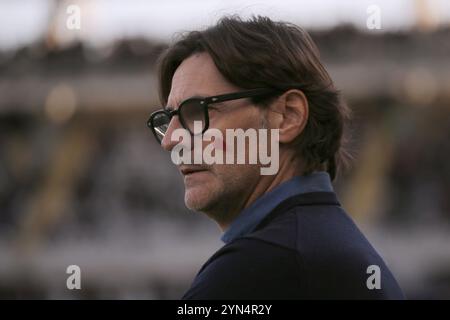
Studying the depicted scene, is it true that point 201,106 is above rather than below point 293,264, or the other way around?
above

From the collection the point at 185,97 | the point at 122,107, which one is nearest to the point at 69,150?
the point at 122,107

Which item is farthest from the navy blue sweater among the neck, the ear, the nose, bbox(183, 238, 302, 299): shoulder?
the nose

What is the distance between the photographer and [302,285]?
6.76ft

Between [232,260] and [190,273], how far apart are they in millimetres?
10477

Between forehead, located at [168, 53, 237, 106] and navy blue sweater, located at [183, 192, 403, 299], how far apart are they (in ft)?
1.37

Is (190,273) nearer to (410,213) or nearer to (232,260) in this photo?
(410,213)

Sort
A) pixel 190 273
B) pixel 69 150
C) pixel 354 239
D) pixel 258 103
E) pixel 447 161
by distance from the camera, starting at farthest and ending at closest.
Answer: pixel 69 150
pixel 190 273
pixel 447 161
pixel 258 103
pixel 354 239

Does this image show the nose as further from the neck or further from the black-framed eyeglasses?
the neck

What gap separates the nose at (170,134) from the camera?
2557 mm

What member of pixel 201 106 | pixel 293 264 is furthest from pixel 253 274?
pixel 201 106

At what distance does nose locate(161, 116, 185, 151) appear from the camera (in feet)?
8.39

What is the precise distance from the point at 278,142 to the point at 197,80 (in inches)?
10.0

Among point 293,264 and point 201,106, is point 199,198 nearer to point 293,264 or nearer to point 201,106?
point 201,106

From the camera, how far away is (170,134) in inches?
102
